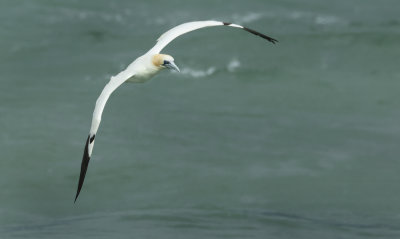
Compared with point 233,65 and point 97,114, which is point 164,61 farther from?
point 233,65

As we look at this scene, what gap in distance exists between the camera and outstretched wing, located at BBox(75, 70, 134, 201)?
14.9m

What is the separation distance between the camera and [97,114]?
14938mm

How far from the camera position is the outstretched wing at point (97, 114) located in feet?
48.9

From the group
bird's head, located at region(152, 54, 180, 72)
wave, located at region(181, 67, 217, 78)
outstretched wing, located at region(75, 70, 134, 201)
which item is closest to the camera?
outstretched wing, located at region(75, 70, 134, 201)

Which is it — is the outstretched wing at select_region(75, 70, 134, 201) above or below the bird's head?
below

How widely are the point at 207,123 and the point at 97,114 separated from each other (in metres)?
10.5

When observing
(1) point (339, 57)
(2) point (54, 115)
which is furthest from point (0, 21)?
(1) point (339, 57)

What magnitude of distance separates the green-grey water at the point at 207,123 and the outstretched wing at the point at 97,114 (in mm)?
3326

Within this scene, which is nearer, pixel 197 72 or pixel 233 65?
pixel 197 72

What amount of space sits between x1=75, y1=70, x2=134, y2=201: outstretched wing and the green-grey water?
3326 mm

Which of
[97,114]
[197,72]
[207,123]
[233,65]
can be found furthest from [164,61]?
[233,65]

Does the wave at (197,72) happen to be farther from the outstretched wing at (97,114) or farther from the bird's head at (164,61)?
the outstretched wing at (97,114)

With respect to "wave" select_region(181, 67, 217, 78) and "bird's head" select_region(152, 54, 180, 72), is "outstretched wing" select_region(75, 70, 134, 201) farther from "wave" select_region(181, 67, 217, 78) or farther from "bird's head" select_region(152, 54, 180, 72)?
"wave" select_region(181, 67, 217, 78)

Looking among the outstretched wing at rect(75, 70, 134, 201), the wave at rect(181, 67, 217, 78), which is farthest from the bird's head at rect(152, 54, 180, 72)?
the wave at rect(181, 67, 217, 78)
